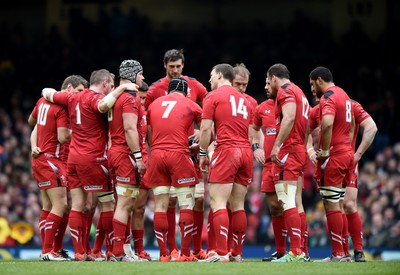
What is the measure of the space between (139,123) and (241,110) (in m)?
1.71

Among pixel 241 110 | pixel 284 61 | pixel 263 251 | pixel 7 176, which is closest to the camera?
pixel 241 110

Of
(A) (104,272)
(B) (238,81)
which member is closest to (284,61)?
(B) (238,81)

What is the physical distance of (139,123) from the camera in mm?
15172

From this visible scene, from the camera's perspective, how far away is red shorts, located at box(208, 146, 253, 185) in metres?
14.3

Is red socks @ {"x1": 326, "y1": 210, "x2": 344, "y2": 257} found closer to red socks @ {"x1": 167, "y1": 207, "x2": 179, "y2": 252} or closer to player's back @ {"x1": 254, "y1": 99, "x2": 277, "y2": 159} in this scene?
player's back @ {"x1": 254, "y1": 99, "x2": 277, "y2": 159}

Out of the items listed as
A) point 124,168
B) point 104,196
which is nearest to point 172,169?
point 124,168

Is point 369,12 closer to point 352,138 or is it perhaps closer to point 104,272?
point 352,138

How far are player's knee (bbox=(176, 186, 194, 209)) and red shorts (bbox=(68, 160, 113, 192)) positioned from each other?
45.3 inches

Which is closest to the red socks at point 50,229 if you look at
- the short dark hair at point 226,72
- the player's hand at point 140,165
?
the player's hand at point 140,165

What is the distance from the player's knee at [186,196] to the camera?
1448 centimetres

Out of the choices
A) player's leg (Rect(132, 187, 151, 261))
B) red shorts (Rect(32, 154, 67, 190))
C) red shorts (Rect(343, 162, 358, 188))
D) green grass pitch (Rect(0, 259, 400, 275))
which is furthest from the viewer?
player's leg (Rect(132, 187, 151, 261))

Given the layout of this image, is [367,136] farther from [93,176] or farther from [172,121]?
[93,176]

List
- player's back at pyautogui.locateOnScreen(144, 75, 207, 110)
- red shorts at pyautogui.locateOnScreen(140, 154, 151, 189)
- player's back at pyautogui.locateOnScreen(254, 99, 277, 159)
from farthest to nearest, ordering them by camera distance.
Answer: player's back at pyautogui.locateOnScreen(144, 75, 207, 110) < player's back at pyautogui.locateOnScreen(254, 99, 277, 159) < red shorts at pyautogui.locateOnScreen(140, 154, 151, 189)

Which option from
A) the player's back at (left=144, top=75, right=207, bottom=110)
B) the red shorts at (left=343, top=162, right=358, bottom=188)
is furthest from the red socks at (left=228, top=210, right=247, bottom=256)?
the player's back at (left=144, top=75, right=207, bottom=110)
